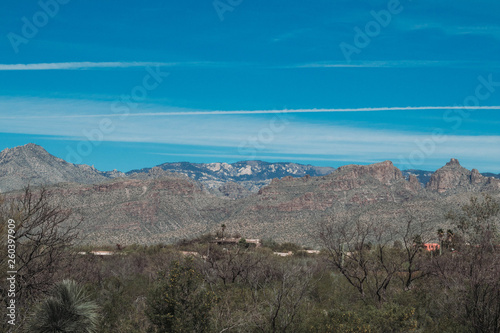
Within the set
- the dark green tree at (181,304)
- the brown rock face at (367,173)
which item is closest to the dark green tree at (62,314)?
the dark green tree at (181,304)

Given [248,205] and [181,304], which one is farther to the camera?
[248,205]

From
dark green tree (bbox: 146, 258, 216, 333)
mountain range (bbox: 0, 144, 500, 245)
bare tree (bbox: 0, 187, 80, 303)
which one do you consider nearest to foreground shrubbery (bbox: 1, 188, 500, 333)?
dark green tree (bbox: 146, 258, 216, 333)

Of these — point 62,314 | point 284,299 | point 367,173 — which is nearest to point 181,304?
point 62,314

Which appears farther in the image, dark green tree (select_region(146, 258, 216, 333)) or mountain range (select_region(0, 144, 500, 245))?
mountain range (select_region(0, 144, 500, 245))

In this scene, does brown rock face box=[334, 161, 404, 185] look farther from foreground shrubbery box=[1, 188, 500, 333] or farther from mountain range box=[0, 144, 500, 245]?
foreground shrubbery box=[1, 188, 500, 333]

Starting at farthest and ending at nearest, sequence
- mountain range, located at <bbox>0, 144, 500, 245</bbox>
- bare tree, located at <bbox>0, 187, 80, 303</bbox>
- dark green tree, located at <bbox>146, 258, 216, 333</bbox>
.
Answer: mountain range, located at <bbox>0, 144, 500, 245</bbox> → dark green tree, located at <bbox>146, 258, 216, 333</bbox> → bare tree, located at <bbox>0, 187, 80, 303</bbox>

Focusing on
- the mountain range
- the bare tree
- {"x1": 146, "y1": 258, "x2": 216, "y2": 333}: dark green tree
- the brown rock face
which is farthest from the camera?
the brown rock face

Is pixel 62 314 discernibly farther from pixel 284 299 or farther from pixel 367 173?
pixel 367 173

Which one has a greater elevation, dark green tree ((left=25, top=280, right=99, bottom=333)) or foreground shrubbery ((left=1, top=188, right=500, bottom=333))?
dark green tree ((left=25, top=280, right=99, bottom=333))

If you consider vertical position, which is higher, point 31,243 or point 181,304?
point 31,243

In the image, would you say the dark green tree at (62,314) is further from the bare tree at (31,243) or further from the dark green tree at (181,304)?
the dark green tree at (181,304)

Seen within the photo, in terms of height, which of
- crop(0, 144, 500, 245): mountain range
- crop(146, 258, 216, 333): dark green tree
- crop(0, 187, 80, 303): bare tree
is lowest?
crop(0, 144, 500, 245): mountain range

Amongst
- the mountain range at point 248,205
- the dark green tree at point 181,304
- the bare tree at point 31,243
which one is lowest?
the mountain range at point 248,205

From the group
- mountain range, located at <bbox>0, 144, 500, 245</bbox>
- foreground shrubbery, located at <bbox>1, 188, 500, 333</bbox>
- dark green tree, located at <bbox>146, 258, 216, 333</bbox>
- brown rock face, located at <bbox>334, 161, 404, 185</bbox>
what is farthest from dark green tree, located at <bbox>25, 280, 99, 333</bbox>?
brown rock face, located at <bbox>334, 161, 404, 185</bbox>
